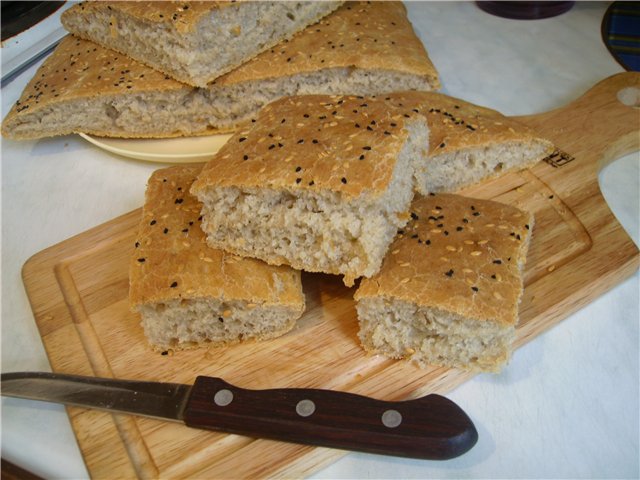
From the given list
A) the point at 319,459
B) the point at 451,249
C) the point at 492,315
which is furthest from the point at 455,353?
the point at 319,459

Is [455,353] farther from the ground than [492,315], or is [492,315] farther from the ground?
[492,315]

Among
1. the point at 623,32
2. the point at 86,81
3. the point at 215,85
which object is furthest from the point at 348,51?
the point at 623,32

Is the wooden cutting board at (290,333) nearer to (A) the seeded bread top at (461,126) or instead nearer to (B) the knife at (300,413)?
(B) the knife at (300,413)

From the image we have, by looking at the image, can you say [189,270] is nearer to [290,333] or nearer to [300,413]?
[290,333]

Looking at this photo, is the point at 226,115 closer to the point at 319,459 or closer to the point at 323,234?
the point at 323,234

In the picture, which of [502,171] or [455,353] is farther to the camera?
[502,171]

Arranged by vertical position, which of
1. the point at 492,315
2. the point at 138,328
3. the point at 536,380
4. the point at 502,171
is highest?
the point at 138,328

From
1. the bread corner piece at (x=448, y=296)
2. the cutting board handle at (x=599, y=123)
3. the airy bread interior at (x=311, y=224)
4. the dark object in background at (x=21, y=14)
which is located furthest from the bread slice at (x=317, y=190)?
the dark object in background at (x=21, y=14)

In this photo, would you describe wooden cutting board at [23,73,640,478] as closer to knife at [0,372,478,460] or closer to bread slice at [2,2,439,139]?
knife at [0,372,478,460]
